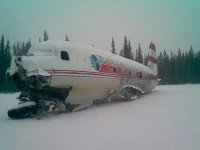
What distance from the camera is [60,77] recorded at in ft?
39.0

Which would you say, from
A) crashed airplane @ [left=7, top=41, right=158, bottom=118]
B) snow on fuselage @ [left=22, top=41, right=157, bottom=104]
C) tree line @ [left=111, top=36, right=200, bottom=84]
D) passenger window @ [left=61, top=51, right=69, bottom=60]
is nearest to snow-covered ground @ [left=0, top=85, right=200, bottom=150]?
crashed airplane @ [left=7, top=41, right=158, bottom=118]

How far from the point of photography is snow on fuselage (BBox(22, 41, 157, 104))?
11.6 m

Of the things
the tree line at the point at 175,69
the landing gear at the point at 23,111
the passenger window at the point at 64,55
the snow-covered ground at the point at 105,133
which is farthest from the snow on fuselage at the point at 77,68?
the tree line at the point at 175,69

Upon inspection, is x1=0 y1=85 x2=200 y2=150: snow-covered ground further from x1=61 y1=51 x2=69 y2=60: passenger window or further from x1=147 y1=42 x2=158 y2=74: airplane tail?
x1=147 y1=42 x2=158 y2=74: airplane tail

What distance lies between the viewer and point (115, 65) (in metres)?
17.5

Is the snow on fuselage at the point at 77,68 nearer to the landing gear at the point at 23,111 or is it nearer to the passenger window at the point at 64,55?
the passenger window at the point at 64,55

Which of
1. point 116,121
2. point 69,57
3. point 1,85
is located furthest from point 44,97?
point 1,85

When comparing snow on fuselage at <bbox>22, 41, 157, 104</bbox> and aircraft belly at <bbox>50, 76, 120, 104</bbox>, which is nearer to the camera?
snow on fuselage at <bbox>22, 41, 157, 104</bbox>

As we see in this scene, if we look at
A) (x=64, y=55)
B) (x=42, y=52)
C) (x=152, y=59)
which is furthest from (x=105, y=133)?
(x=152, y=59)

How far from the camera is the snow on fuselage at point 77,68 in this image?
1163 centimetres

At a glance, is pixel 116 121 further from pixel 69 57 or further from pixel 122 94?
pixel 122 94

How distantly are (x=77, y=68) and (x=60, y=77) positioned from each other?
1.39 m

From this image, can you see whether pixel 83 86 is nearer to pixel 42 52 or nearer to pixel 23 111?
pixel 42 52

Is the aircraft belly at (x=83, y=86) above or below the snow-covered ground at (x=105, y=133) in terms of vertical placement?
above
